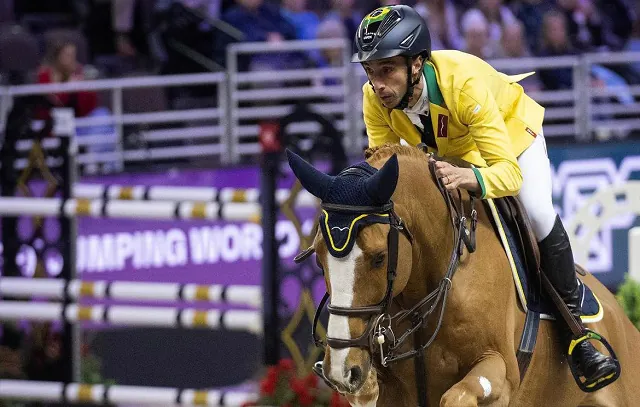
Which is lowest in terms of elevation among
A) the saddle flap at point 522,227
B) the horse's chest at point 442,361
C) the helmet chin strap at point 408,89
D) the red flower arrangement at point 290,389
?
the red flower arrangement at point 290,389

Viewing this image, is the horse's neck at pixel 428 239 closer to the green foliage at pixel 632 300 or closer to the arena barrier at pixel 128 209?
the arena barrier at pixel 128 209

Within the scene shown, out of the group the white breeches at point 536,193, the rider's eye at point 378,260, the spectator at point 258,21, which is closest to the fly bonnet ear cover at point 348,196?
the rider's eye at point 378,260

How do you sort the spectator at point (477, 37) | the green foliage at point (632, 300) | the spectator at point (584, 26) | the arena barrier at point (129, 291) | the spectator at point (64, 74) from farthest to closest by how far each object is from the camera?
the spectator at point (584, 26) → the spectator at point (477, 37) → the spectator at point (64, 74) → the green foliage at point (632, 300) → the arena barrier at point (129, 291)

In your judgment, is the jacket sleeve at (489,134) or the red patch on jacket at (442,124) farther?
the red patch on jacket at (442,124)

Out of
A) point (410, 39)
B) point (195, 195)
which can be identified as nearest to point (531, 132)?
point (410, 39)

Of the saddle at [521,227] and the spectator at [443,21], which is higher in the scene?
the spectator at [443,21]

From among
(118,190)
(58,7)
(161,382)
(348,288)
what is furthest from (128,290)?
(58,7)

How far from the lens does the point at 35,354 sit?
8.55 metres

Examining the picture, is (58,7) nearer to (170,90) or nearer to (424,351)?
(170,90)

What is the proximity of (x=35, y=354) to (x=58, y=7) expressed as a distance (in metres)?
5.94

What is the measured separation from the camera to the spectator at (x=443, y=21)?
13852mm

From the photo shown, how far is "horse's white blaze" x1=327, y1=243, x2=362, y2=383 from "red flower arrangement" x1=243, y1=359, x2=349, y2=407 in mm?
2618

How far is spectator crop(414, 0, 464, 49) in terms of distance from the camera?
45.4 feet

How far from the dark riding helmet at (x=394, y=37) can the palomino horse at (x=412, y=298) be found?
1.22 ft
